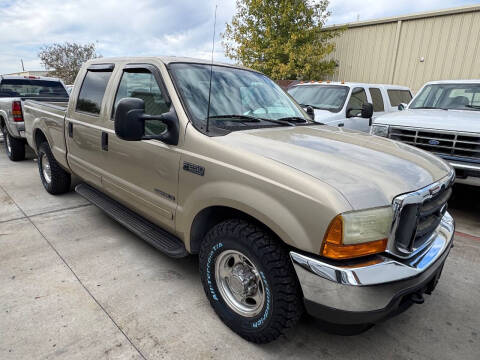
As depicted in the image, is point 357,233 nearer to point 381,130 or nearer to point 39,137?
point 381,130

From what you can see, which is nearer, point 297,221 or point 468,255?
point 297,221

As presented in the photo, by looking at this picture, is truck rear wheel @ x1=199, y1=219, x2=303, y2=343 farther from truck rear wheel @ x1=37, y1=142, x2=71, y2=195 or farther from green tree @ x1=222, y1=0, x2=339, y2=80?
green tree @ x1=222, y1=0, x2=339, y2=80

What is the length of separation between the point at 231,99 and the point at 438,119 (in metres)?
3.53

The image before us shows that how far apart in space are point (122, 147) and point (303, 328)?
84.3 inches

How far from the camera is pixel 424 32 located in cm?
1240

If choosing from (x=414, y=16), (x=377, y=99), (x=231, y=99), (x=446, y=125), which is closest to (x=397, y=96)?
(x=377, y=99)

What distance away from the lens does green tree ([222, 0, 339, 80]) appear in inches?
506

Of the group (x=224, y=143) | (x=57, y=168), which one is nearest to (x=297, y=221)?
(x=224, y=143)

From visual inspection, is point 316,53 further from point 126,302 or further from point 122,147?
point 126,302

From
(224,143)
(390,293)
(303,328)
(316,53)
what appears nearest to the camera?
(390,293)

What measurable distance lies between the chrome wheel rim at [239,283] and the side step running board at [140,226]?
15.6 inches

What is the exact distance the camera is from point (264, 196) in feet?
6.29

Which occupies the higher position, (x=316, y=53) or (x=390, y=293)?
(x=316, y=53)

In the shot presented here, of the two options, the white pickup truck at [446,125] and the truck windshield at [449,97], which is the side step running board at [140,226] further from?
the truck windshield at [449,97]
